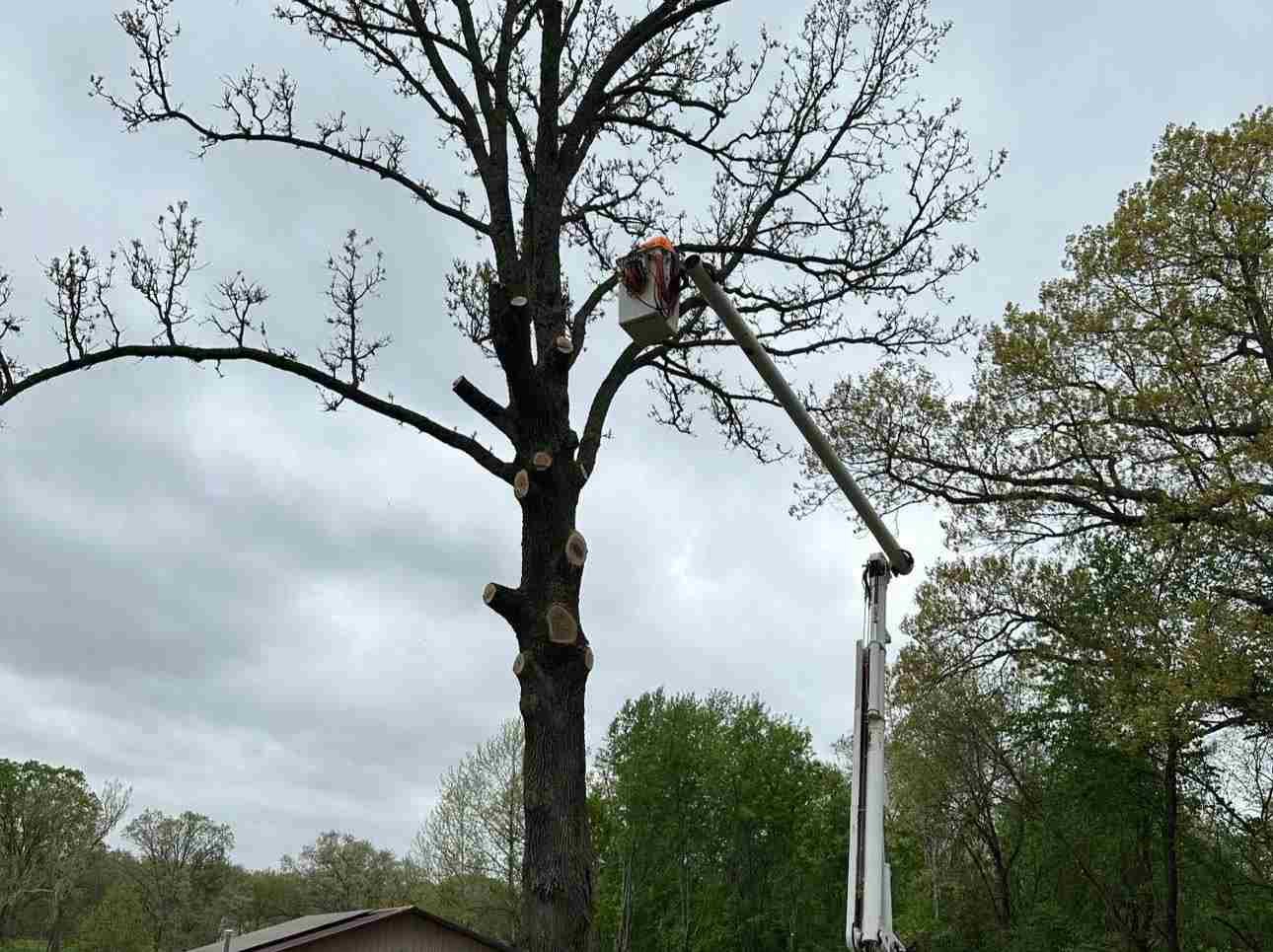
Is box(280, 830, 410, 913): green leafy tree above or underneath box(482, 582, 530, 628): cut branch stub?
underneath

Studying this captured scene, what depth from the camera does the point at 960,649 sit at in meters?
19.2

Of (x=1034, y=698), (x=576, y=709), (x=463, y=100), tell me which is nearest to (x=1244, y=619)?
(x=576, y=709)

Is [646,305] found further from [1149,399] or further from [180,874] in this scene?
[180,874]

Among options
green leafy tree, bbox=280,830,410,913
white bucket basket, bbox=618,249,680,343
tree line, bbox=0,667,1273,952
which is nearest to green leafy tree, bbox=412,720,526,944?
tree line, bbox=0,667,1273,952

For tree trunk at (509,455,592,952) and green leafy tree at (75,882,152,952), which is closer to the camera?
tree trunk at (509,455,592,952)

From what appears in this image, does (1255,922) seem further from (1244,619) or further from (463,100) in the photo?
(463,100)

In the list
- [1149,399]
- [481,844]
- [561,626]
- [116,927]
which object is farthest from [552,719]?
[116,927]

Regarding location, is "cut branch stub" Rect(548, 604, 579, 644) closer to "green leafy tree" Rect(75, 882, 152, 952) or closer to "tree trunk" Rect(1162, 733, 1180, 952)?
"tree trunk" Rect(1162, 733, 1180, 952)

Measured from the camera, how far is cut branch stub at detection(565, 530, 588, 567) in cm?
852

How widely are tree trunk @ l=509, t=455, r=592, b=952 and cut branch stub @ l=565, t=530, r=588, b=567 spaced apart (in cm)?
2

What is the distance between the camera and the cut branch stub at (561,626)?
8.17 m

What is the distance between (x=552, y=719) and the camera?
8070mm

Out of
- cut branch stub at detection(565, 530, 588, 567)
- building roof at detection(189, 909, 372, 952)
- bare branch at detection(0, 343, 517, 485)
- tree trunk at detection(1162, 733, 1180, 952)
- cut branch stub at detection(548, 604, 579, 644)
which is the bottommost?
building roof at detection(189, 909, 372, 952)

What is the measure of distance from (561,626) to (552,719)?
0.66m
